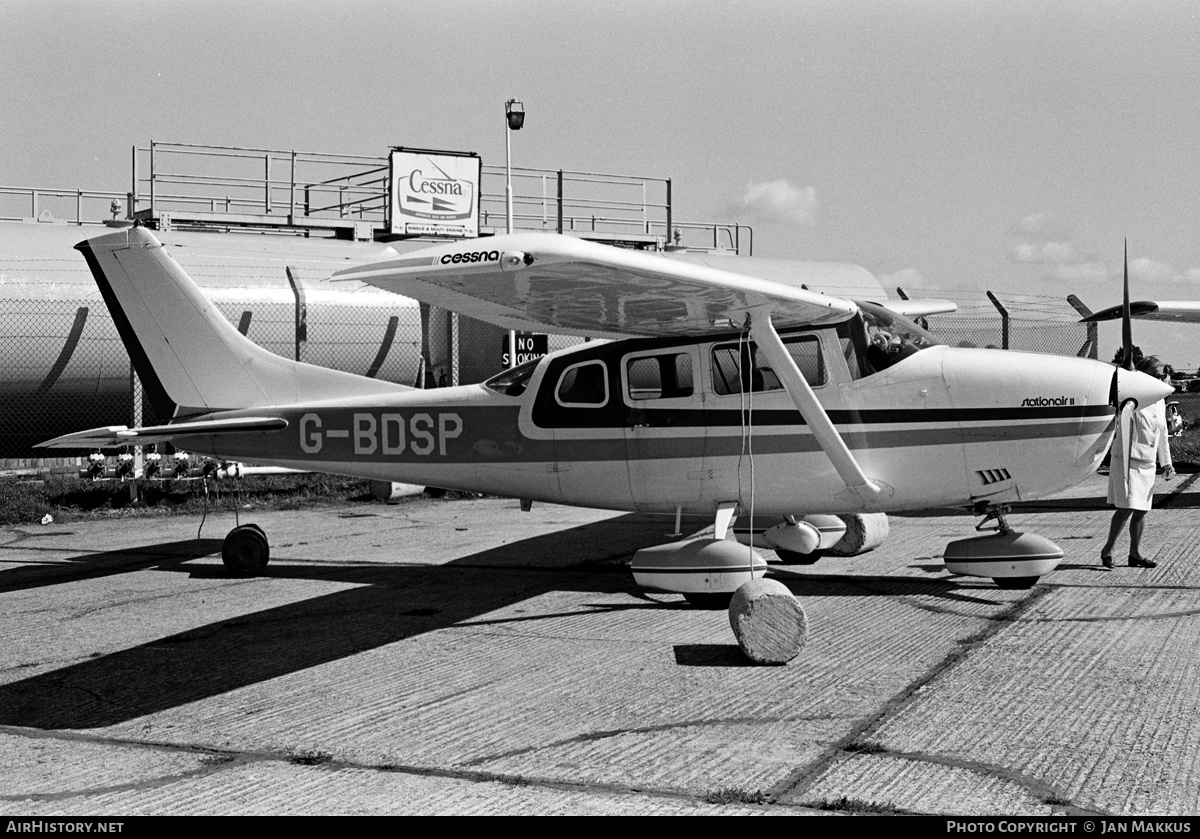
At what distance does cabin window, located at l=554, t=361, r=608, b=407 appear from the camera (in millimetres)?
9211

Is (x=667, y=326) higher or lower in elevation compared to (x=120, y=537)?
higher

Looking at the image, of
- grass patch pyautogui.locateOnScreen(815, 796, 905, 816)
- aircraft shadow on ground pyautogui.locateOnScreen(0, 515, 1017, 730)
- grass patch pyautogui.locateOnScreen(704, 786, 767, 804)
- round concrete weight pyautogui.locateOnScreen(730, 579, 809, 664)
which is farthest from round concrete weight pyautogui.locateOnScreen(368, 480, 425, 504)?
grass patch pyautogui.locateOnScreen(815, 796, 905, 816)

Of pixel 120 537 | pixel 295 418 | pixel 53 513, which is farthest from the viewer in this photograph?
pixel 53 513

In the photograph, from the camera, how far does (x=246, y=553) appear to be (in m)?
10.4

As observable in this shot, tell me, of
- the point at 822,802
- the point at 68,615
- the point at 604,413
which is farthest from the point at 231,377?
the point at 822,802

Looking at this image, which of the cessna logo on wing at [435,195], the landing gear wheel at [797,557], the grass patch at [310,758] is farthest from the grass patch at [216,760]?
the cessna logo on wing at [435,195]

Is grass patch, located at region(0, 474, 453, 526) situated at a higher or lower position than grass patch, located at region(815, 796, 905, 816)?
lower

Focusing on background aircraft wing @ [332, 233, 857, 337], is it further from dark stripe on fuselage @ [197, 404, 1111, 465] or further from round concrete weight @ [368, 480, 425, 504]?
round concrete weight @ [368, 480, 425, 504]

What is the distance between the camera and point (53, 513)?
15.1 metres

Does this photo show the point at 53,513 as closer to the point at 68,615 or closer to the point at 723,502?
the point at 68,615

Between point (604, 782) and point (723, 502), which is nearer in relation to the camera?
point (604, 782)

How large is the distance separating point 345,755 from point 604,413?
15.1 feet

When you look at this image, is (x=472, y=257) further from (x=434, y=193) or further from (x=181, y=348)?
(x=434, y=193)

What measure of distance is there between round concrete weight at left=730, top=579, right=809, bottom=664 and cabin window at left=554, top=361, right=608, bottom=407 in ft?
10.0
